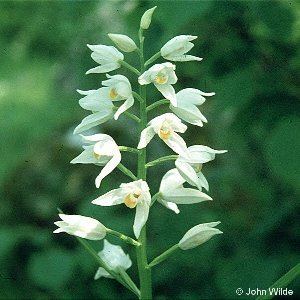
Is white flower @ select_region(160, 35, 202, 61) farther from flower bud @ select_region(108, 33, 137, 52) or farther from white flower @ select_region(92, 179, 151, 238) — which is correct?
white flower @ select_region(92, 179, 151, 238)

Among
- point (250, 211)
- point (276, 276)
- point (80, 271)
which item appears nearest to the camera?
point (276, 276)

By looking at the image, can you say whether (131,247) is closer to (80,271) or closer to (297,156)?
(80,271)

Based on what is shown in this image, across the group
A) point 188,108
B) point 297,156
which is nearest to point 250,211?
point 297,156

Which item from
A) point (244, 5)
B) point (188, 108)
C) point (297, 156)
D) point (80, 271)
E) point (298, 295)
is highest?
point (244, 5)

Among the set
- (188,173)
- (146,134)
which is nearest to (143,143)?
(146,134)

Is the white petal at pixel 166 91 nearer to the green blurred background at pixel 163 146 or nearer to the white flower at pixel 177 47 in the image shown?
the white flower at pixel 177 47

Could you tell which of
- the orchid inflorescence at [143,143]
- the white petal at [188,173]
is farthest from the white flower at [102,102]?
the white petal at [188,173]
